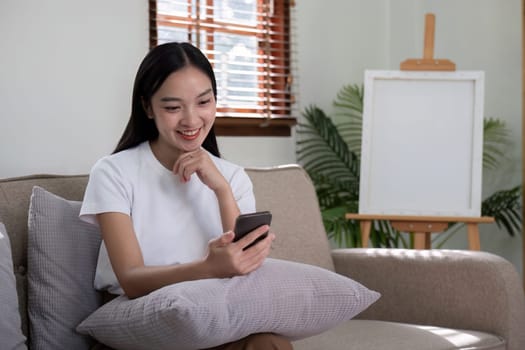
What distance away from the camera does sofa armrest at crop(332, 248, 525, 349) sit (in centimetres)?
215

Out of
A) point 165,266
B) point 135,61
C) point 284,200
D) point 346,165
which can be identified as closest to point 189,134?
point 165,266

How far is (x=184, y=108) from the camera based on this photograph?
1815mm

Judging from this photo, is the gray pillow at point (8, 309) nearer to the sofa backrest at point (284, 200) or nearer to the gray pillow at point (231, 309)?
the gray pillow at point (231, 309)

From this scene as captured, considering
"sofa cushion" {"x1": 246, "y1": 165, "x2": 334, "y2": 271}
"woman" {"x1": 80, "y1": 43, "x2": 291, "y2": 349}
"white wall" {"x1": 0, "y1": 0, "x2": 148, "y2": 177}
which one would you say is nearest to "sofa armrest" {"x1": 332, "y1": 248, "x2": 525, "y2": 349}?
"sofa cushion" {"x1": 246, "y1": 165, "x2": 334, "y2": 271}

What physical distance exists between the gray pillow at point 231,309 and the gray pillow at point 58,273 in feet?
0.40

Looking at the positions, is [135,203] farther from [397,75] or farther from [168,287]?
[397,75]

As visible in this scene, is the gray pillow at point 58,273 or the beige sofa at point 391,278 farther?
the beige sofa at point 391,278

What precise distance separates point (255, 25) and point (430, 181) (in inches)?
41.2

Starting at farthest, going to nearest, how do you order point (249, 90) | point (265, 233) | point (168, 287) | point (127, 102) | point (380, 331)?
point (249, 90) < point (127, 102) < point (380, 331) < point (265, 233) < point (168, 287)

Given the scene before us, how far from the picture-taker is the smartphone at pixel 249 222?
156cm

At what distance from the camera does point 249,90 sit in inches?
131

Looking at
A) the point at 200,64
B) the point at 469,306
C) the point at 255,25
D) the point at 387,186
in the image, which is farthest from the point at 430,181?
the point at 200,64

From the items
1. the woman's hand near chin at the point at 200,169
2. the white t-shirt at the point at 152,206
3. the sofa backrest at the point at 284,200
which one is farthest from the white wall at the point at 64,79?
the woman's hand near chin at the point at 200,169

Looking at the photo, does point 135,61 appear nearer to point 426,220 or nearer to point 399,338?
point 426,220
